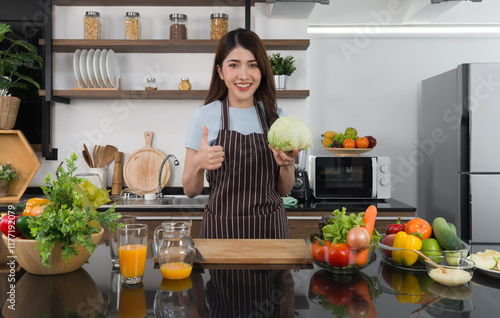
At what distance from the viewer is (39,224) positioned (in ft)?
3.54

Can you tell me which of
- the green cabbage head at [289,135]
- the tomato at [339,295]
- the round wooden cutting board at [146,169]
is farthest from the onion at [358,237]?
the round wooden cutting board at [146,169]

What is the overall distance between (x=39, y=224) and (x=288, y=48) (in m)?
2.66

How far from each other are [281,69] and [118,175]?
1.50 m

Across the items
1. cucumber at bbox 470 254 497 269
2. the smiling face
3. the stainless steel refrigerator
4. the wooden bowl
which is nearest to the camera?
the wooden bowl

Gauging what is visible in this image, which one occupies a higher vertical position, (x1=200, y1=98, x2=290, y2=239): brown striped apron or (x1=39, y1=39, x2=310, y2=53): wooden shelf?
(x1=39, y1=39, x2=310, y2=53): wooden shelf

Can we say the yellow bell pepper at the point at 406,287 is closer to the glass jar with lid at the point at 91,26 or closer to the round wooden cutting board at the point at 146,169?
the round wooden cutting board at the point at 146,169

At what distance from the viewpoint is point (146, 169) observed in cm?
350

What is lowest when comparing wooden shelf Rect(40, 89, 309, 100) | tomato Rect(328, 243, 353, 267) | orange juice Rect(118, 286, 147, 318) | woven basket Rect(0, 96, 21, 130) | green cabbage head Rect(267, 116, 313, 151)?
orange juice Rect(118, 286, 147, 318)

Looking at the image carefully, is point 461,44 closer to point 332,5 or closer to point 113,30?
point 332,5

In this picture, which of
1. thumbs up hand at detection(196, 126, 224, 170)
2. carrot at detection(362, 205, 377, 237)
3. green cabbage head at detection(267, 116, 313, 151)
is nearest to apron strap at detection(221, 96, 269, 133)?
thumbs up hand at detection(196, 126, 224, 170)

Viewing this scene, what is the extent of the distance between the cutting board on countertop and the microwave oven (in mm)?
1625

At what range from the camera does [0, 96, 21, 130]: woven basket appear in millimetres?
3129

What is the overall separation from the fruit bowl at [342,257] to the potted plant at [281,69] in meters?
2.17

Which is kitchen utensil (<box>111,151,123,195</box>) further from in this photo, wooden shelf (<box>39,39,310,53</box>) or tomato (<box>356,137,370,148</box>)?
tomato (<box>356,137,370,148</box>)
